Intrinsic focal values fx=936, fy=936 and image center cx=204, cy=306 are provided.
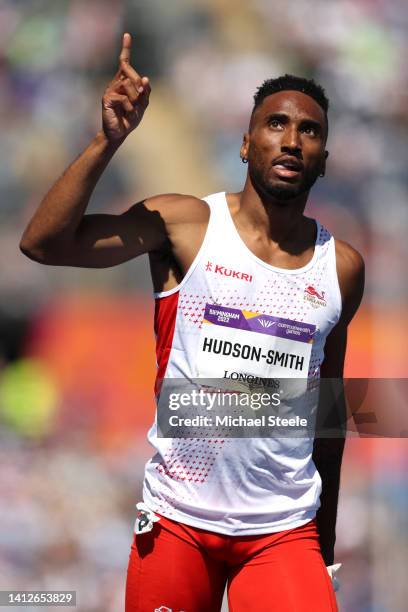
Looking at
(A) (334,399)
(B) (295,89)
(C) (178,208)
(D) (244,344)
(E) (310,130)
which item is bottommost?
(A) (334,399)

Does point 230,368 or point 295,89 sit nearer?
point 230,368

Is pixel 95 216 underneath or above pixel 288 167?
underneath

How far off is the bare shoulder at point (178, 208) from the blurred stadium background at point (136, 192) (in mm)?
1739

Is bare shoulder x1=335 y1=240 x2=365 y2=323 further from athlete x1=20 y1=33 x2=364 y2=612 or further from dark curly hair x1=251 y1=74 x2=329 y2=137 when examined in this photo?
dark curly hair x1=251 y1=74 x2=329 y2=137

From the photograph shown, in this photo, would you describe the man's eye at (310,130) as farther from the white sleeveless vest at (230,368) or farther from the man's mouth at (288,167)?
the white sleeveless vest at (230,368)

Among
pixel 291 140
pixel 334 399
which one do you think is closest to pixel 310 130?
pixel 291 140

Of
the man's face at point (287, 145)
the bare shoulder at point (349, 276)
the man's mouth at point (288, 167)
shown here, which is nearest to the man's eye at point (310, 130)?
the man's face at point (287, 145)

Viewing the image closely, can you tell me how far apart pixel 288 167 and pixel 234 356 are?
1.83 ft

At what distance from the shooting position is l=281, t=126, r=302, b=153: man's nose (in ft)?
8.66

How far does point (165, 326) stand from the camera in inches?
104

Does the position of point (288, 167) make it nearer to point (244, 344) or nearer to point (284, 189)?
point (284, 189)

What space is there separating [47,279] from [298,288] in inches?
79.7

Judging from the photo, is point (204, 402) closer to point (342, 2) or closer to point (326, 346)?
point (326, 346)

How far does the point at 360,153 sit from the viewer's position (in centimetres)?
441
